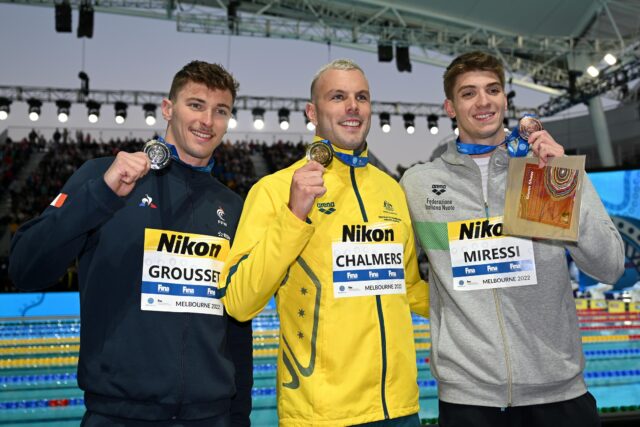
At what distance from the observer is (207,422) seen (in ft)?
7.22

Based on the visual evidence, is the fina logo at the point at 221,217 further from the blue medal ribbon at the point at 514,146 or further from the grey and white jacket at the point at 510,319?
the blue medal ribbon at the point at 514,146

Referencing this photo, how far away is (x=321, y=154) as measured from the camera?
2223 millimetres

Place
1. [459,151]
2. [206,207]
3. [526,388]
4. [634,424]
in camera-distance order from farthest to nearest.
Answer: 1. [634,424]
2. [459,151]
3. [206,207]
4. [526,388]

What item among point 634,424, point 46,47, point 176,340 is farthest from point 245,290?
point 46,47

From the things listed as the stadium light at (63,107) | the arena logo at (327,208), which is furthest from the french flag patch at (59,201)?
the stadium light at (63,107)

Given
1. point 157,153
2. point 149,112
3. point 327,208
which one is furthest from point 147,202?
point 149,112

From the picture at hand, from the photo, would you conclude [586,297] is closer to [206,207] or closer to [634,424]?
[634,424]

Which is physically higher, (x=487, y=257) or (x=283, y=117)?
(x=283, y=117)

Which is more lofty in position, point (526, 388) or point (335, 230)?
point (335, 230)

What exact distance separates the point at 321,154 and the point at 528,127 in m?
0.90

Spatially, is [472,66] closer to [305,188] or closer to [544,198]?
[544,198]

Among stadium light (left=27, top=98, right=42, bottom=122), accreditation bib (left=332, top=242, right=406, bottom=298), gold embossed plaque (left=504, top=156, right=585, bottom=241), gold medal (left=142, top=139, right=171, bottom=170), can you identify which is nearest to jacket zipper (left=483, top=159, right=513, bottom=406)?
gold embossed plaque (left=504, top=156, right=585, bottom=241)

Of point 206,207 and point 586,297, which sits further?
point 586,297

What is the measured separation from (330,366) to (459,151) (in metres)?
1.16
